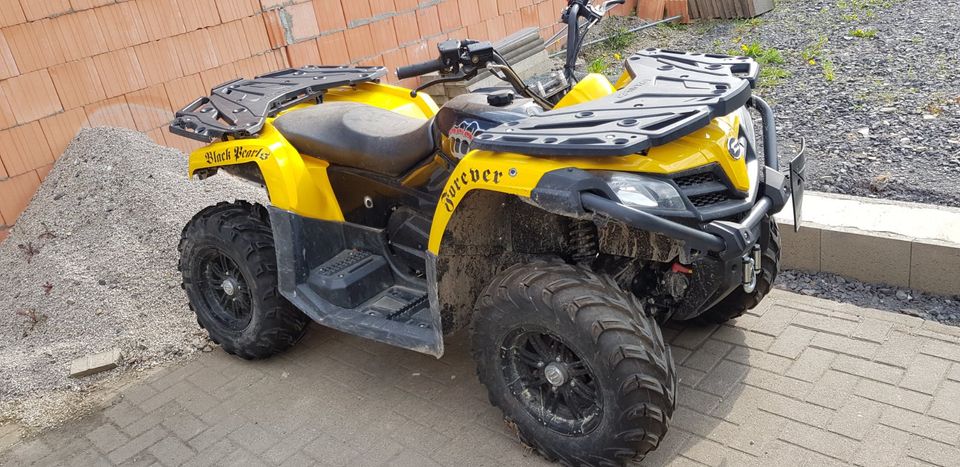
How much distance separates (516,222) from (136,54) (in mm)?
4074

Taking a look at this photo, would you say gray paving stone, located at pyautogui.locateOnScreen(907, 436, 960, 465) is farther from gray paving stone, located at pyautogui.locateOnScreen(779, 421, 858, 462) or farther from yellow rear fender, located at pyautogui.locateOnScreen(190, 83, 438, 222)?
yellow rear fender, located at pyautogui.locateOnScreen(190, 83, 438, 222)

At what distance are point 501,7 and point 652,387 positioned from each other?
22.8 ft

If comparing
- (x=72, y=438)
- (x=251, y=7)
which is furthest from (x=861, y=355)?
(x=251, y=7)

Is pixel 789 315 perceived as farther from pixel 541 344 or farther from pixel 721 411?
pixel 541 344

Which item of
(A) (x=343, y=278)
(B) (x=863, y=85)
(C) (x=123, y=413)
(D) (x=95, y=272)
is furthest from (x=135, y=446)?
(B) (x=863, y=85)

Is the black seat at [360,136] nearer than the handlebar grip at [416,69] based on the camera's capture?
No

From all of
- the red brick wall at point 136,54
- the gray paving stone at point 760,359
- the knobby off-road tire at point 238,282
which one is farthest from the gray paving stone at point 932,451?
the red brick wall at point 136,54

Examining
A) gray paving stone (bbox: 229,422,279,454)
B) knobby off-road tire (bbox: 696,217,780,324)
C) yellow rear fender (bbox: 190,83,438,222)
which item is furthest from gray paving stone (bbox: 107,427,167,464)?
knobby off-road tire (bbox: 696,217,780,324)

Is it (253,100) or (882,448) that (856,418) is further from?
(253,100)

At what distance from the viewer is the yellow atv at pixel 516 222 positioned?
111 inches

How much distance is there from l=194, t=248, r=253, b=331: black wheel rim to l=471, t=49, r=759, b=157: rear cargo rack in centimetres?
187

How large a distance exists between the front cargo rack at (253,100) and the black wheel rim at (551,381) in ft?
5.81

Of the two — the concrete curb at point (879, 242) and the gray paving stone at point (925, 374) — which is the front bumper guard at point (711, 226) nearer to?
the gray paving stone at point (925, 374)

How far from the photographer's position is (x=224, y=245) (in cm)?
414
